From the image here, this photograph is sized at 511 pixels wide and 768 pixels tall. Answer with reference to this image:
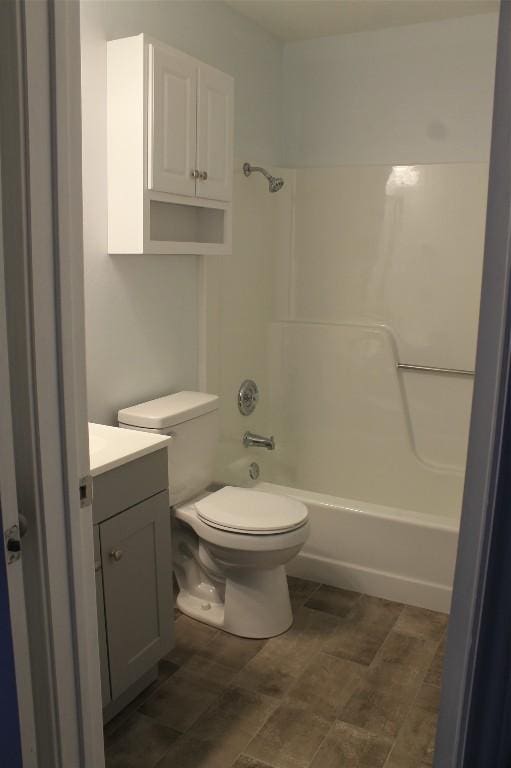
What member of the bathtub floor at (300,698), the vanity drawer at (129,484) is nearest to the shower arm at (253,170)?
the vanity drawer at (129,484)

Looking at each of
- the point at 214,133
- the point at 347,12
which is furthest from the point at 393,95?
the point at 214,133

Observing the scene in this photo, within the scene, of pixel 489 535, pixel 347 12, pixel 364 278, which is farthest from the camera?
pixel 364 278

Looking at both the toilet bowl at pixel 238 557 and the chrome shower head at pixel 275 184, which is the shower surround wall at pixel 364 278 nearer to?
the chrome shower head at pixel 275 184

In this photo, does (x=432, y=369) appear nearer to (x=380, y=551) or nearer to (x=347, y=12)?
(x=380, y=551)

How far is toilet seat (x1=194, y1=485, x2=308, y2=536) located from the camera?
239 centimetres

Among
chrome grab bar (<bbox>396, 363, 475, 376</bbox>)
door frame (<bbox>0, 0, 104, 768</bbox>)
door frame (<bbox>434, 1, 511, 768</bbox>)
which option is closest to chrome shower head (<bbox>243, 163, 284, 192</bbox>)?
chrome grab bar (<bbox>396, 363, 475, 376</bbox>)

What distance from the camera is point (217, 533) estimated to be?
2.43 m

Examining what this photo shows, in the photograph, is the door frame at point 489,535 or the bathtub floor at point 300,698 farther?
the bathtub floor at point 300,698

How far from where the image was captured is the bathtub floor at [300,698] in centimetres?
195

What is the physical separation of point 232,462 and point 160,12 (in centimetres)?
187

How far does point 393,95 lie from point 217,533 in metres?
2.20

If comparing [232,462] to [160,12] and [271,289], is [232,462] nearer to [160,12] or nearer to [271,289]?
[271,289]

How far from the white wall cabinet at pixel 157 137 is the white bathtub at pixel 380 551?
1.21 metres

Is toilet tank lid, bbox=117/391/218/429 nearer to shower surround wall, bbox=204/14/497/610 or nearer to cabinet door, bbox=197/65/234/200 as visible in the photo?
shower surround wall, bbox=204/14/497/610
